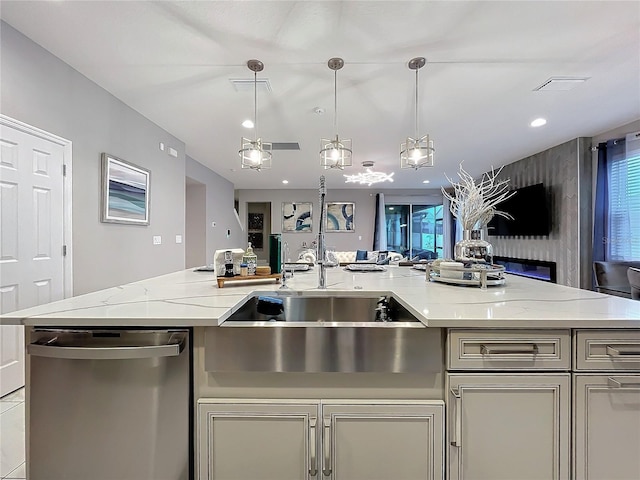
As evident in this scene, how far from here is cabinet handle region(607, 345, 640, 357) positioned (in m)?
1.03

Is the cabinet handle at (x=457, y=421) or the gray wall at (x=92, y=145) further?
the gray wall at (x=92, y=145)

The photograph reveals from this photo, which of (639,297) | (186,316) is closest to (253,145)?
(186,316)

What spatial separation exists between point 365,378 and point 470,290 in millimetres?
804

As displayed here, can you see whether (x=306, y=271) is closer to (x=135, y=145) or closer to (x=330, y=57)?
(x=330, y=57)

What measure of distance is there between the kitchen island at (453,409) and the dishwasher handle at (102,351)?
3.1 inches

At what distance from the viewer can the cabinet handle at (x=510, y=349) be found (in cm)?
104

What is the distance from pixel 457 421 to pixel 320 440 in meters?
0.47

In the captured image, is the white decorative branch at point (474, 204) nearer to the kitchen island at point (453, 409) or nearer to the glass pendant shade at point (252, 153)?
the kitchen island at point (453, 409)

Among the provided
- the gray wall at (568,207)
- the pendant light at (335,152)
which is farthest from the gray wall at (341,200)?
the pendant light at (335,152)

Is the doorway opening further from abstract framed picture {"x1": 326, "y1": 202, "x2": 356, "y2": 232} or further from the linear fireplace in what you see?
the linear fireplace

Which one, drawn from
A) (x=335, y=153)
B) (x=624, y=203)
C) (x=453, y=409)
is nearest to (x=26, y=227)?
(x=335, y=153)

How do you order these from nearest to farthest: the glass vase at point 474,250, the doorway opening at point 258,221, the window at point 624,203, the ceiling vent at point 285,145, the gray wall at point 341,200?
1. the glass vase at point 474,250
2. the window at point 624,203
3. the ceiling vent at point 285,145
4. the gray wall at point 341,200
5. the doorway opening at point 258,221

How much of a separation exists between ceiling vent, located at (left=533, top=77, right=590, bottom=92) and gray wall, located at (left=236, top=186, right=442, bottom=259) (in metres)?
6.03

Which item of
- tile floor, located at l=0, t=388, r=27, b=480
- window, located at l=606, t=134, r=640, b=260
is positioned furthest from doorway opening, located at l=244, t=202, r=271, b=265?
window, located at l=606, t=134, r=640, b=260
